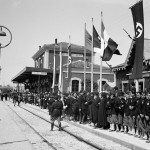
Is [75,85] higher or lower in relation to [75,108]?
higher

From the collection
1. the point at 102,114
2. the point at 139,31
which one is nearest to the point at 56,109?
the point at 102,114

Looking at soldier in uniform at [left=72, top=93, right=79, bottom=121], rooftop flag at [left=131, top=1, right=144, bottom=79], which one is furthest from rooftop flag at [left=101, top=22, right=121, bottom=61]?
rooftop flag at [left=131, top=1, right=144, bottom=79]

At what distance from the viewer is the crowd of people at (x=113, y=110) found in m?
10.3

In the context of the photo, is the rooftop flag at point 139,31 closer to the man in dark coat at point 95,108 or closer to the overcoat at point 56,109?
the man in dark coat at point 95,108

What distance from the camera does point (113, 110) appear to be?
12398mm

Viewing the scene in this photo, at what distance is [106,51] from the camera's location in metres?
16.5

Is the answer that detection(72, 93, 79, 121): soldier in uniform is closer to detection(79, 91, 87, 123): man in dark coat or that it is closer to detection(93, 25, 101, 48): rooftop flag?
detection(79, 91, 87, 123): man in dark coat

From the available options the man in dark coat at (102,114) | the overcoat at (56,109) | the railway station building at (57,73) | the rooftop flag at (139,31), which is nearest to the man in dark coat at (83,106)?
the overcoat at (56,109)

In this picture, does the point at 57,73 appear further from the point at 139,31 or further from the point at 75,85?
the point at 139,31

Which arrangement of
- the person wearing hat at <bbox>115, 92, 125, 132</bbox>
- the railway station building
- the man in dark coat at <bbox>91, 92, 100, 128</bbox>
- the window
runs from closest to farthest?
the person wearing hat at <bbox>115, 92, 125, 132</bbox>, the man in dark coat at <bbox>91, 92, 100, 128</bbox>, the railway station building, the window

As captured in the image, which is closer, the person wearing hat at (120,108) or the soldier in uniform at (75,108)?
the person wearing hat at (120,108)

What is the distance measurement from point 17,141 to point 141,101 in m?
5.03

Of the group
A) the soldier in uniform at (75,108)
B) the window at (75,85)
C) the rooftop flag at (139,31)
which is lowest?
the soldier in uniform at (75,108)

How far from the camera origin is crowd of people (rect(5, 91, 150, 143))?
33.9ft
